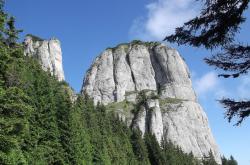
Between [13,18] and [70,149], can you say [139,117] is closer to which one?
[70,149]

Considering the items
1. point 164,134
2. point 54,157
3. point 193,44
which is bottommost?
point 193,44

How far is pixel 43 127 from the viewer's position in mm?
50781

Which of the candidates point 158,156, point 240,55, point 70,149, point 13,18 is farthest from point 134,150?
point 240,55

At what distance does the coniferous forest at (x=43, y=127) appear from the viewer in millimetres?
22864

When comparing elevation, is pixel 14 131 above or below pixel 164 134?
below

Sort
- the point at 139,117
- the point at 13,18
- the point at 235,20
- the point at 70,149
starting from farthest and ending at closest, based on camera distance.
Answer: the point at 139,117 < the point at 70,149 < the point at 13,18 < the point at 235,20

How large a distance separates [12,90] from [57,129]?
3094 cm

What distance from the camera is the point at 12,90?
74.2 feet

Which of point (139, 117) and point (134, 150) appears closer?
point (134, 150)

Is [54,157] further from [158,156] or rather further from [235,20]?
[158,156]

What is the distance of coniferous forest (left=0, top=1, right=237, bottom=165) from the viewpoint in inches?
900

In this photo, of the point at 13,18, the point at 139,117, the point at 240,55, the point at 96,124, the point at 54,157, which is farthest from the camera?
the point at 139,117

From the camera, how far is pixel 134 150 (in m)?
104

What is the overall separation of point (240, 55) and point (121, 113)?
611ft
